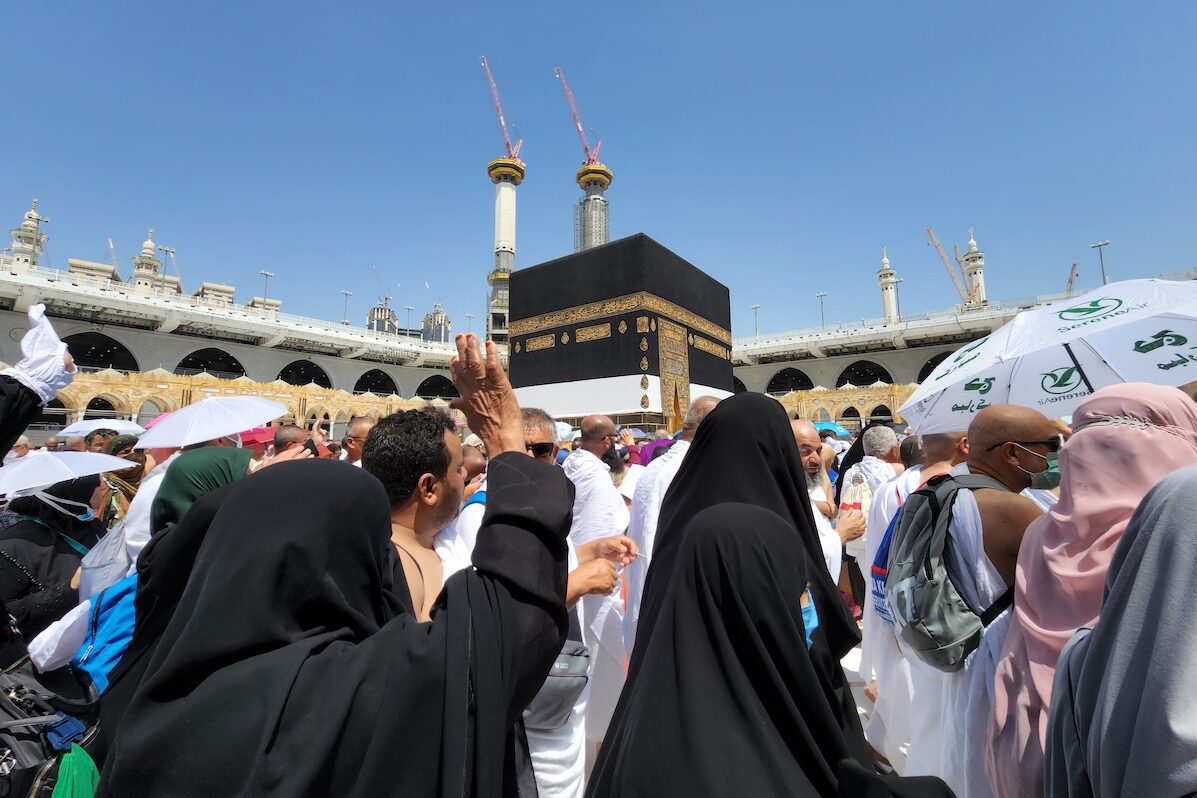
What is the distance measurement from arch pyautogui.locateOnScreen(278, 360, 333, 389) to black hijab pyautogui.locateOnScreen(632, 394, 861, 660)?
85.5ft

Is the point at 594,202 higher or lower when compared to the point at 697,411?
higher

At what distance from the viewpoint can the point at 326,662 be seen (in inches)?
21.7

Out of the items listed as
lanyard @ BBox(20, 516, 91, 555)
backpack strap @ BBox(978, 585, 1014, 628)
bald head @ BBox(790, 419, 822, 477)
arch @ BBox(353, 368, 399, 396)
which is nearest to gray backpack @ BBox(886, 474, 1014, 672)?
backpack strap @ BBox(978, 585, 1014, 628)

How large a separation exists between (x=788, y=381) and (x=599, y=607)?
2856cm

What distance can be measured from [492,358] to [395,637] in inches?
15.2

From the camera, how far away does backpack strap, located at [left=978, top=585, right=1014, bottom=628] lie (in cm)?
114

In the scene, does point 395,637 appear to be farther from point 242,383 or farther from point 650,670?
point 242,383

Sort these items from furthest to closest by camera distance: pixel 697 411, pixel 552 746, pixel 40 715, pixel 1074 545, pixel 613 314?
pixel 613 314
pixel 697 411
pixel 40 715
pixel 552 746
pixel 1074 545

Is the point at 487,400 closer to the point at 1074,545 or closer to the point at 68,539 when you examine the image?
the point at 1074,545

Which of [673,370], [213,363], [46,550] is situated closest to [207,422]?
[46,550]

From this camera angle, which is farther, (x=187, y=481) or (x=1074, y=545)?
(x=187, y=481)

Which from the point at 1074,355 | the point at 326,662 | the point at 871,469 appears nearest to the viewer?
the point at 326,662

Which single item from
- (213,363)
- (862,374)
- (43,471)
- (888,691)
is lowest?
(888,691)

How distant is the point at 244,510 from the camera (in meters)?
0.63
